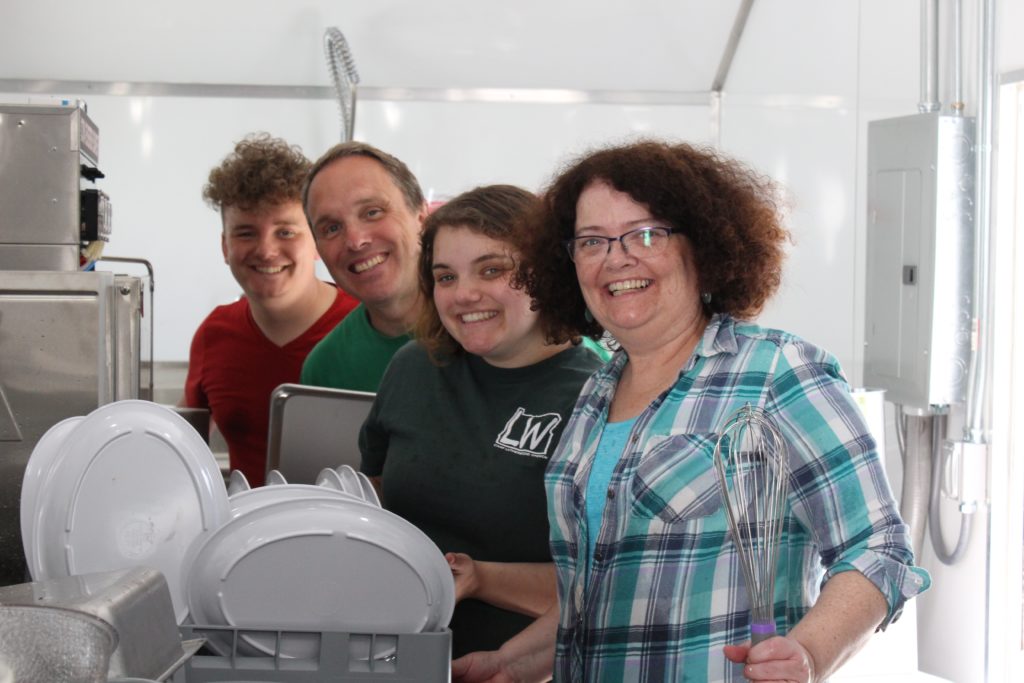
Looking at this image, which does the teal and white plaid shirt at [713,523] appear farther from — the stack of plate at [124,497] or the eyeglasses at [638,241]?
the stack of plate at [124,497]

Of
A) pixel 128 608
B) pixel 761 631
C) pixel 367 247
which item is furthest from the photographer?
pixel 367 247

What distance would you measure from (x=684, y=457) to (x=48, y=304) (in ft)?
2.56

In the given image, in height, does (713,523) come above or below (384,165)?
below

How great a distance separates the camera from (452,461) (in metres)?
1.49

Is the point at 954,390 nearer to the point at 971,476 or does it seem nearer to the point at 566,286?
the point at 971,476

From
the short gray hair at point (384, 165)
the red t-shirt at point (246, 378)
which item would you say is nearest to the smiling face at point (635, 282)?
the short gray hair at point (384, 165)

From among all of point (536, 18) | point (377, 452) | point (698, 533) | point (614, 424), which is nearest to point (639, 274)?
point (614, 424)

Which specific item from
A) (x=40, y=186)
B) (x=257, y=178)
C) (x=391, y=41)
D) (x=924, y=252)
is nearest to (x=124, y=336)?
(x=40, y=186)

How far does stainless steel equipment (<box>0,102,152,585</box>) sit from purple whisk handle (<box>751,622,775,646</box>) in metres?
0.86

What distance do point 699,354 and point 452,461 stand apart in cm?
42

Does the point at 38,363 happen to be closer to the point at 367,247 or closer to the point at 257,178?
the point at 367,247

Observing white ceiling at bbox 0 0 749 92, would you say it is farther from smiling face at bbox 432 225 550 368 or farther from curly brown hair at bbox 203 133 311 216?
smiling face at bbox 432 225 550 368

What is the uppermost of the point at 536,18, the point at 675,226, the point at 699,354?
the point at 536,18

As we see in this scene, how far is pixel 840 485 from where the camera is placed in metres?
1.09
